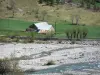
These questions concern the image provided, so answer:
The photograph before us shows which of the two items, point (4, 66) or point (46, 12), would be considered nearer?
point (4, 66)

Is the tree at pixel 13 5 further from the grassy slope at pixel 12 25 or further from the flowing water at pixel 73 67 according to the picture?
Answer: the flowing water at pixel 73 67

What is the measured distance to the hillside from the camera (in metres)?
161

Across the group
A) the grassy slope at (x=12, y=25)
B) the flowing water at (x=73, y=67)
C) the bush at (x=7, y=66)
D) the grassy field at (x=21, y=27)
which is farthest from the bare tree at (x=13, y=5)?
the bush at (x=7, y=66)

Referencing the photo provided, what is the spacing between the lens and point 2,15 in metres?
159

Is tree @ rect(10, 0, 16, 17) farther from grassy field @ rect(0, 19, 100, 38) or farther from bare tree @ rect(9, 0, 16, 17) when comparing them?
grassy field @ rect(0, 19, 100, 38)

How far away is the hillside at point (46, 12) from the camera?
161000 mm

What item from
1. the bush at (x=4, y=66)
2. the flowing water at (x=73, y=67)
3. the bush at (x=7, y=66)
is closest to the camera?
the bush at (x=7, y=66)

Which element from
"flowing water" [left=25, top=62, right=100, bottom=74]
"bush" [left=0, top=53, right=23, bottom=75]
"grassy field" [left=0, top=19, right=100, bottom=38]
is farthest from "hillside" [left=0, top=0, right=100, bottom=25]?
"bush" [left=0, top=53, right=23, bottom=75]

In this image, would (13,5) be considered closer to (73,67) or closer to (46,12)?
(46,12)

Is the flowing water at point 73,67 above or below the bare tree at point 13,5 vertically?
below

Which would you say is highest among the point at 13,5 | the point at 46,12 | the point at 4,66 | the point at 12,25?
the point at 13,5

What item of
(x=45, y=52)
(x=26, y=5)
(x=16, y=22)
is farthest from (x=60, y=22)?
(x=45, y=52)

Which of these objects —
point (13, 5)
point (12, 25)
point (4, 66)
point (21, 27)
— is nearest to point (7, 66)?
point (4, 66)

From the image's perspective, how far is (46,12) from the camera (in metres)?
168
